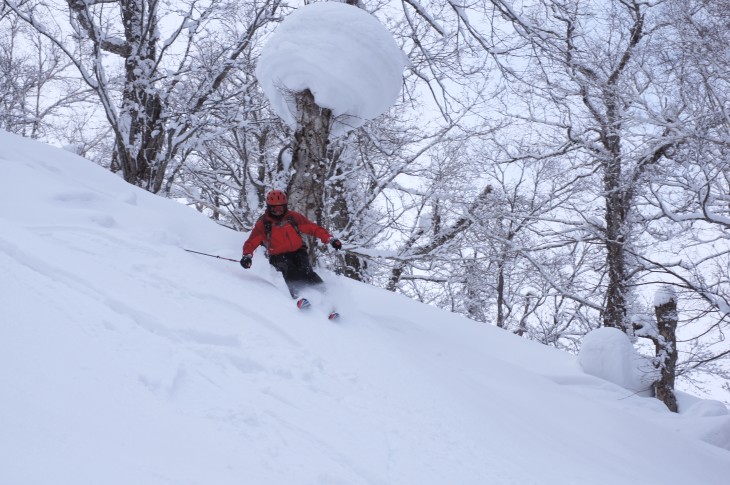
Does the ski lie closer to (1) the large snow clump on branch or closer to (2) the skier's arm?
(2) the skier's arm

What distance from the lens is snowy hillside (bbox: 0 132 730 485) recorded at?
83.0 inches

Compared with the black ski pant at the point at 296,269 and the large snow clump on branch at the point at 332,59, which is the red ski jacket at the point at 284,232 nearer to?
the black ski pant at the point at 296,269

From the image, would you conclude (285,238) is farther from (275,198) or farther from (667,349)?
(667,349)

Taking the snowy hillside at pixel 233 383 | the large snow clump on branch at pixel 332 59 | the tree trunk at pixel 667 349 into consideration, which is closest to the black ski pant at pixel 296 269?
the snowy hillside at pixel 233 383

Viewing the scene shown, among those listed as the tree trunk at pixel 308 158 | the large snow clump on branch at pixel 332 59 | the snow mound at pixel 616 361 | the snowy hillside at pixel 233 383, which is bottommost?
the snowy hillside at pixel 233 383

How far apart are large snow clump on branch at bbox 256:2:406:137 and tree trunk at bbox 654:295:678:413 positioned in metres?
5.34

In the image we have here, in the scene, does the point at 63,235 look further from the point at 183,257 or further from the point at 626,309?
the point at 626,309

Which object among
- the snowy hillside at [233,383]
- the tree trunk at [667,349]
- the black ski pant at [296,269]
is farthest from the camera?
the tree trunk at [667,349]

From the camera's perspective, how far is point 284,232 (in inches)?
209

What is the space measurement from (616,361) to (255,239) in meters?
4.71

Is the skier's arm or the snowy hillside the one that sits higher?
the skier's arm

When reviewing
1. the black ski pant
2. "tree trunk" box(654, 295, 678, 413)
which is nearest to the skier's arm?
the black ski pant

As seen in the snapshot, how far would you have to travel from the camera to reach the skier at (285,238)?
17.2ft

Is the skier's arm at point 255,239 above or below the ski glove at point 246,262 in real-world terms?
above
